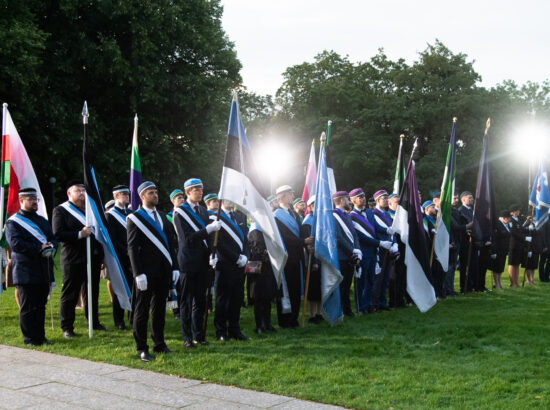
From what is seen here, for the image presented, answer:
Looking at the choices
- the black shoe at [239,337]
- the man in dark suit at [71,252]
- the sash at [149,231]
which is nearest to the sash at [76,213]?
the man in dark suit at [71,252]

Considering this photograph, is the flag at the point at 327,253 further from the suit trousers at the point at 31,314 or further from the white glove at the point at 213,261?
the suit trousers at the point at 31,314

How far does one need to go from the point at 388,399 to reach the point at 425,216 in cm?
826

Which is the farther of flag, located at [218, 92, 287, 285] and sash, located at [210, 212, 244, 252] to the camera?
sash, located at [210, 212, 244, 252]

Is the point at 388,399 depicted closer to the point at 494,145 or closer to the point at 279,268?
the point at 279,268

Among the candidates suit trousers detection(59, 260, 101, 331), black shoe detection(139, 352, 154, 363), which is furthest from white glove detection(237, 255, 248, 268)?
suit trousers detection(59, 260, 101, 331)

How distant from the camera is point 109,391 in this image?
615cm

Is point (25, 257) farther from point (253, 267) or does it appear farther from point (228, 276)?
point (253, 267)

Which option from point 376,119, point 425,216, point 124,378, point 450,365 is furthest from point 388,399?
point 376,119

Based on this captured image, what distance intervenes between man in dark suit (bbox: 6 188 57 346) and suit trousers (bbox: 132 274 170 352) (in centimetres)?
153

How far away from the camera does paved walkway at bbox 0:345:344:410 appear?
5.71m

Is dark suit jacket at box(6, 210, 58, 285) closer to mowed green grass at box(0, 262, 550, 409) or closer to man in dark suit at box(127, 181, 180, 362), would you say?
mowed green grass at box(0, 262, 550, 409)

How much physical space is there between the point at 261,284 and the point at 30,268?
128 inches

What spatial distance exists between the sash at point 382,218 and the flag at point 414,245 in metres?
0.34

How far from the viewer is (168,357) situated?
764cm
